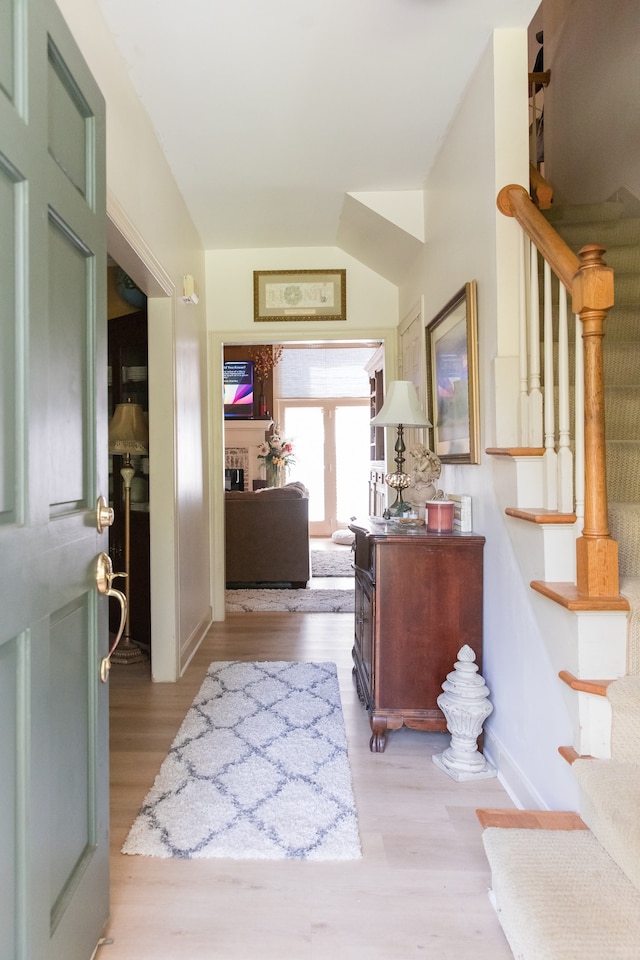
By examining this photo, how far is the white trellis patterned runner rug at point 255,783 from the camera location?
1.62 metres

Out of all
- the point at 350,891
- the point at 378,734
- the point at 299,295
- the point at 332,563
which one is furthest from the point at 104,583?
the point at 332,563

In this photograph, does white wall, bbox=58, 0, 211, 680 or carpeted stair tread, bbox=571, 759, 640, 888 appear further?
white wall, bbox=58, 0, 211, 680

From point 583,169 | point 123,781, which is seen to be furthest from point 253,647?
point 583,169

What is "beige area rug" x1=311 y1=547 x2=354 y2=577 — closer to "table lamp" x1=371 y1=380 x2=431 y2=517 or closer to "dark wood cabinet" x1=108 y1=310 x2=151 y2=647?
"dark wood cabinet" x1=108 y1=310 x2=151 y2=647

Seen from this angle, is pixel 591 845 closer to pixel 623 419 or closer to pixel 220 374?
pixel 623 419

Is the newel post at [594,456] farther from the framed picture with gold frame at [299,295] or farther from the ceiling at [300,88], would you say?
the framed picture with gold frame at [299,295]

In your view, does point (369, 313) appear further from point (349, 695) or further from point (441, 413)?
point (349, 695)

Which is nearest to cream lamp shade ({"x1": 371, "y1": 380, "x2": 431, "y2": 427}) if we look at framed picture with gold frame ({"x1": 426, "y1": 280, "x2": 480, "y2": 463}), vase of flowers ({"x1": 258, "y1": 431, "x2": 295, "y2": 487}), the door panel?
framed picture with gold frame ({"x1": 426, "y1": 280, "x2": 480, "y2": 463})

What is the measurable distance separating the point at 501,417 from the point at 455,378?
2.01ft

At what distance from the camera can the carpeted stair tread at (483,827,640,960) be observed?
0.98m

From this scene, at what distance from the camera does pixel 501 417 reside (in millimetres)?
2029

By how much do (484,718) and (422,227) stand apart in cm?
276

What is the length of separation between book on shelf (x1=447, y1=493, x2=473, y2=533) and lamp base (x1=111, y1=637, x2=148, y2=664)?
85.6 inches

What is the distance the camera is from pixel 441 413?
288 centimetres
